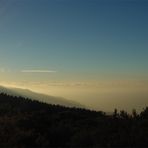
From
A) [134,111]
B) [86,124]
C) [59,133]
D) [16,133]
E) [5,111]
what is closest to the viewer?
[16,133]

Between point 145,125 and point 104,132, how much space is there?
2759 millimetres

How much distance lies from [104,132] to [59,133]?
2.52 metres

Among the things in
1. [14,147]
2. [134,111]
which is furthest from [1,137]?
[134,111]

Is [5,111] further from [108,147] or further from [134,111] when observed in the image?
[108,147]

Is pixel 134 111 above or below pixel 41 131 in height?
above

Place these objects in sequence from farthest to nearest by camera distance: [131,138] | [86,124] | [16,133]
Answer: [86,124] → [16,133] → [131,138]

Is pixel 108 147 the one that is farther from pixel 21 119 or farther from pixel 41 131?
pixel 21 119

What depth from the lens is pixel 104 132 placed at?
1998 centimetres

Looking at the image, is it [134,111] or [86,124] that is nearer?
[86,124]

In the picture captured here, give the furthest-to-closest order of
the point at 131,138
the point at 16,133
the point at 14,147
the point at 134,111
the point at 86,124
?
the point at 134,111 < the point at 86,124 < the point at 16,133 < the point at 131,138 < the point at 14,147

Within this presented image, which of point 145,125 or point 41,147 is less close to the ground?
point 145,125

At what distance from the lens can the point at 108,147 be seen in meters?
17.3

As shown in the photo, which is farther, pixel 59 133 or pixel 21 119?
pixel 21 119

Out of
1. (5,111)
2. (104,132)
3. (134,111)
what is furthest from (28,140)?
(5,111)
